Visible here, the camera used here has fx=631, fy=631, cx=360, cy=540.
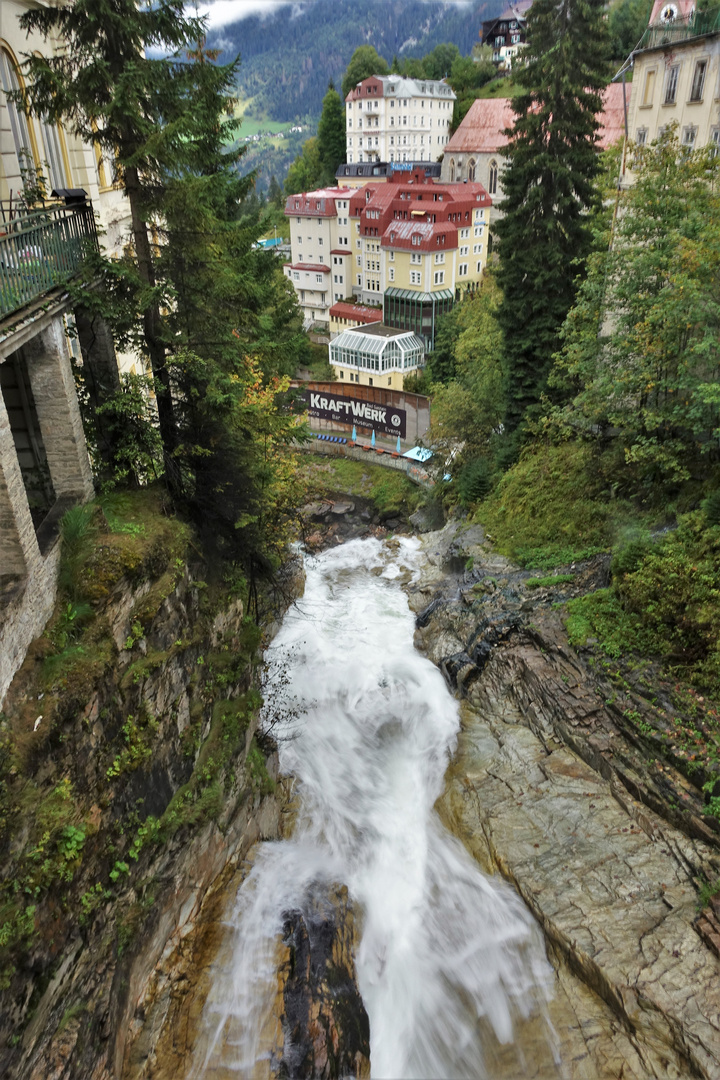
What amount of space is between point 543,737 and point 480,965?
5.10 m

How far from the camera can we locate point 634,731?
13.4 meters

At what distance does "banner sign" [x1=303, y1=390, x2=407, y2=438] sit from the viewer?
43.5 meters

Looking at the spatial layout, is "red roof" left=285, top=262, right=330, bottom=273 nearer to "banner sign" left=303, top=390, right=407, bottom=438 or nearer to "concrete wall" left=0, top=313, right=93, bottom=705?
"banner sign" left=303, top=390, right=407, bottom=438

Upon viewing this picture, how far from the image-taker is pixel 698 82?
2305 centimetres

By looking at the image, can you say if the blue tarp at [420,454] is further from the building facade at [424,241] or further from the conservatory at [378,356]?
the building facade at [424,241]

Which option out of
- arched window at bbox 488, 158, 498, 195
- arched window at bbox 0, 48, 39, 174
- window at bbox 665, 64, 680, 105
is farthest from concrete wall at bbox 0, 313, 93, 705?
arched window at bbox 488, 158, 498, 195

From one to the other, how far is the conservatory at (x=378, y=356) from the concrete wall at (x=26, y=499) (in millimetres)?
40219

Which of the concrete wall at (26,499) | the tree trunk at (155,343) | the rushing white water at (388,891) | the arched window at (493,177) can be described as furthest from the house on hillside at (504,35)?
the concrete wall at (26,499)

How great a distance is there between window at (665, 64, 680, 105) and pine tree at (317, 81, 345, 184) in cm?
7537

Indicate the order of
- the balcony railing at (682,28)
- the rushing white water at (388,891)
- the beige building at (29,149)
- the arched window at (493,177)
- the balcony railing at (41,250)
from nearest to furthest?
the balcony railing at (41,250) < the rushing white water at (388,891) < the beige building at (29,149) < the balcony railing at (682,28) < the arched window at (493,177)

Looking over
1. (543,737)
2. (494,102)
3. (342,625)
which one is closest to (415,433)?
(342,625)

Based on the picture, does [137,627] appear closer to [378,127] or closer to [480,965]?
[480,965]

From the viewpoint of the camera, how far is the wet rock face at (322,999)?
10.0 metres

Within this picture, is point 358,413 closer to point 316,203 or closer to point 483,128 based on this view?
point 316,203
